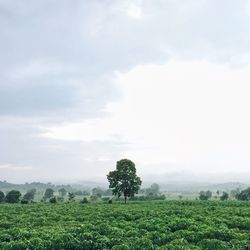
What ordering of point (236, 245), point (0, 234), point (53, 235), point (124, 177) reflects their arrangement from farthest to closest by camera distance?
1. point (124, 177)
2. point (0, 234)
3. point (53, 235)
4. point (236, 245)

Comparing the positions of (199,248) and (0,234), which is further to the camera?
(0,234)

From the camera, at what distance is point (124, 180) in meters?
87.5

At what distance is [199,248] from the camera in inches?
809

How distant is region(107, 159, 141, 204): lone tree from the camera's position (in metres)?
87.4

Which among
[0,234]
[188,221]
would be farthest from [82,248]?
[188,221]

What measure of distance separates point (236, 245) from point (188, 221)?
28.8 feet

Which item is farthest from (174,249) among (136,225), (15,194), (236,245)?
(15,194)

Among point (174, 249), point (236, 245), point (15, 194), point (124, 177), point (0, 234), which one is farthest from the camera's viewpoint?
point (15, 194)

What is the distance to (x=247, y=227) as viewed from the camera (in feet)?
97.9

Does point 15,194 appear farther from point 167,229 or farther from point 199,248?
point 199,248

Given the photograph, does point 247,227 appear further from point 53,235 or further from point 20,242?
point 20,242

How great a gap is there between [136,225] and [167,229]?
10.0 feet

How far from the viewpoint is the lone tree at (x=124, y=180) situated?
287ft

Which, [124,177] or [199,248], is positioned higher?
[124,177]
